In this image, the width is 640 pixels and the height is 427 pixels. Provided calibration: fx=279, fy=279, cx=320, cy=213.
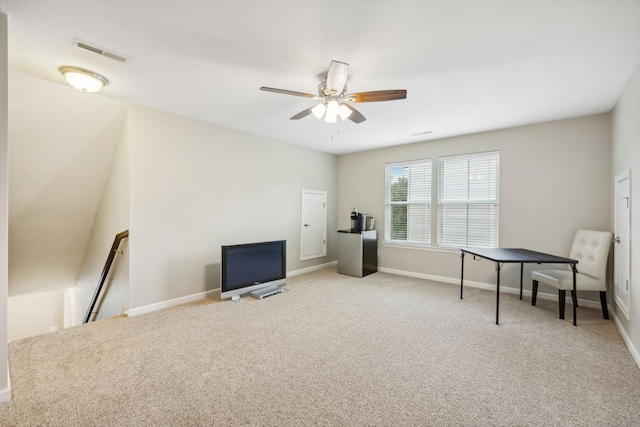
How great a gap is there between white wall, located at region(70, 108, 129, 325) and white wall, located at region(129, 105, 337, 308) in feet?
0.59

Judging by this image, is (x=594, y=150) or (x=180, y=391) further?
(x=594, y=150)

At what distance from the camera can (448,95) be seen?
10.3ft

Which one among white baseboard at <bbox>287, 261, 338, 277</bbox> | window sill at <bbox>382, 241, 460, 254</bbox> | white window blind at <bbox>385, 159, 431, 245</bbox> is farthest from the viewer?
white baseboard at <bbox>287, 261, 338, 277</bbox>

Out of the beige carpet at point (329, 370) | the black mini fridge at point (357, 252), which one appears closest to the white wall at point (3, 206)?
the beige carpet at point (329, 370)

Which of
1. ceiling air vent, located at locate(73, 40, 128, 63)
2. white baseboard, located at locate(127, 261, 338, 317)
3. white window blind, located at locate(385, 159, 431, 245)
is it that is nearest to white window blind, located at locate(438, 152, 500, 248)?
white window blind, located at locate(385, 159, 431, 245)

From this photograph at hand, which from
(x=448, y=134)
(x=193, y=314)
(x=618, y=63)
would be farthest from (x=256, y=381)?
(x=448, y=134)

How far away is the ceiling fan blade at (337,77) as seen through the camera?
230 centimetres

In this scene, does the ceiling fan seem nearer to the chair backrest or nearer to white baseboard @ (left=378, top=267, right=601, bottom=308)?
the chair backrest

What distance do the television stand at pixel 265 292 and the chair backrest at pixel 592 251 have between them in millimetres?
4104

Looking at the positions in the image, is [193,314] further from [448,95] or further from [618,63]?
[618,63]

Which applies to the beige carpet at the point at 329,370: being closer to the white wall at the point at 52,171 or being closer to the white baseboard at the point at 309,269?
the white baseboard at the point at 309,269

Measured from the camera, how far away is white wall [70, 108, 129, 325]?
3549mm

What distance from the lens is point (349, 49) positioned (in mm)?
2229

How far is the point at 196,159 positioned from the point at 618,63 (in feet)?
15.5
